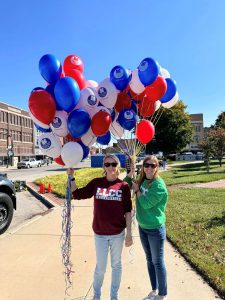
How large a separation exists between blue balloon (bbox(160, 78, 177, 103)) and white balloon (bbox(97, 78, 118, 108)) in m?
0.97

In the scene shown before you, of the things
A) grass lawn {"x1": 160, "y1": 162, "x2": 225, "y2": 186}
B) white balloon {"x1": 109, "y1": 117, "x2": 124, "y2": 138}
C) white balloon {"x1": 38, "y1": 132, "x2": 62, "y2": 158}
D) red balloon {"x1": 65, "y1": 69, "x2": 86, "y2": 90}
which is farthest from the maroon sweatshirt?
grass lawn {"x1": 160, "y1": 162, "x2": 225, "y2": 186}

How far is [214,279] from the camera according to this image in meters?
4.21

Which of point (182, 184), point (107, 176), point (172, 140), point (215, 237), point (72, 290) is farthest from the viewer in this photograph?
point (172, 140)

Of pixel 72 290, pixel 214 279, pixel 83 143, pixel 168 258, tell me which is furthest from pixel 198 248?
pixel 83 143

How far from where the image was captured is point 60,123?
3.98 metres

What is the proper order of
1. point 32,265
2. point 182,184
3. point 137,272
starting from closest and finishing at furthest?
point 137,272 → point 32,265 → point 182,184

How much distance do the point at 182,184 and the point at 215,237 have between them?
32.9 ft

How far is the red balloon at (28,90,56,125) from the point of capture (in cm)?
388

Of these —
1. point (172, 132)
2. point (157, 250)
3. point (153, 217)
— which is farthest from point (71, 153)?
point (172, 132)

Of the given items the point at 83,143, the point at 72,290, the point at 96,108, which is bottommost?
the point at 72,290

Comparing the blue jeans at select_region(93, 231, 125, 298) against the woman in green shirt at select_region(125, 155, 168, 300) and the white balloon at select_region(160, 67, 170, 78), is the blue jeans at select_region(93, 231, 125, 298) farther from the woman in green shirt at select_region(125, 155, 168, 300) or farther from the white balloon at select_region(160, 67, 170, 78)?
the white balloon at select_region(160, 67, 170, 78)

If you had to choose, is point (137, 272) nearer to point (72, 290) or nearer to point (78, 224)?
point (72, 290)

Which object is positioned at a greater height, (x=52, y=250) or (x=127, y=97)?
(x=127, y=97)

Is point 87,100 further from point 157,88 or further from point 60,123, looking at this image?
point 157,88
